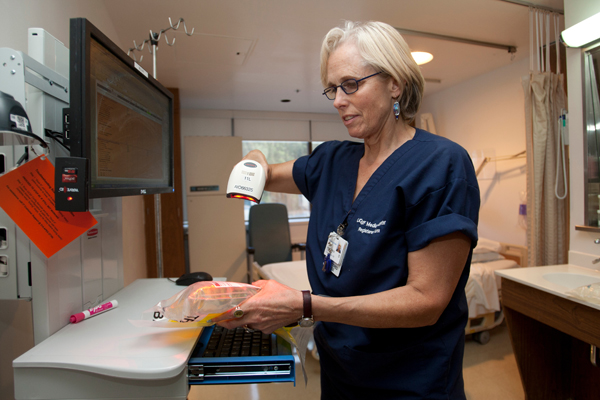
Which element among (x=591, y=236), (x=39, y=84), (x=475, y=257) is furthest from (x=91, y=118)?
(x=475, y=257)

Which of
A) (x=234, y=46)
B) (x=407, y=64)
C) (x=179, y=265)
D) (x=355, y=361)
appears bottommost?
(x=179, y=265)

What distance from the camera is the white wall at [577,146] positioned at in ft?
6.20

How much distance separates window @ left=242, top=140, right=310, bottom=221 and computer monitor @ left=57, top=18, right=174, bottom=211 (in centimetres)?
386

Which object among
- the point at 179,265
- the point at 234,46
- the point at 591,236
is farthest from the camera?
the point at 179,265

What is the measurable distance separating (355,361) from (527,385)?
176 cm

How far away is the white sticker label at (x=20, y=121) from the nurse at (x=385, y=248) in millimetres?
599

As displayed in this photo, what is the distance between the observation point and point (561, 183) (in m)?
2.28

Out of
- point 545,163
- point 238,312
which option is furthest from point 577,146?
point 238,312

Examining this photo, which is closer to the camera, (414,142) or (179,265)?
(414,142)

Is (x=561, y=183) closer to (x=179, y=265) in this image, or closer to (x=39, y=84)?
(x=39, y=84)

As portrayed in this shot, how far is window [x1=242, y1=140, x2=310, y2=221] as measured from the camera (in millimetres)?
5234

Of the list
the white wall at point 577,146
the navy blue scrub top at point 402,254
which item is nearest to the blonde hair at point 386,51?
the navy blue scrub top at point 402,254

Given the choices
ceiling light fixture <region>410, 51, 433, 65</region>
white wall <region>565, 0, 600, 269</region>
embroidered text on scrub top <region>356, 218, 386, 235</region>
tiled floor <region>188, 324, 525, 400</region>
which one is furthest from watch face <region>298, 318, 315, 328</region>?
ceiling light fixture <region>410, 51, 433, 65</region>

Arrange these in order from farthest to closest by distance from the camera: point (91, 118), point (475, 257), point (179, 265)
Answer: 1. point (179, 265)
2. point (475, 257)
3. point (91, 118)
